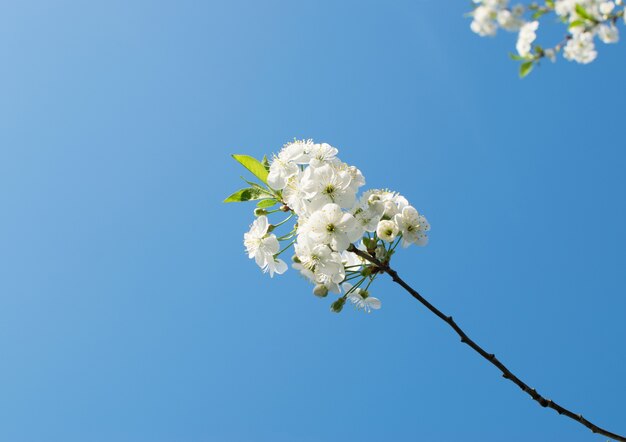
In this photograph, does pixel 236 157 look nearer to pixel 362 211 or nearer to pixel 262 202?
pixel 262 202

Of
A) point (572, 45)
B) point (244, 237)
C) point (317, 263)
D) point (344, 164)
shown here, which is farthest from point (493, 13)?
point (244, 237)

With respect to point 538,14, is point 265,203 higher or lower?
lower

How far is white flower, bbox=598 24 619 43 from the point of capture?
6.10 ft

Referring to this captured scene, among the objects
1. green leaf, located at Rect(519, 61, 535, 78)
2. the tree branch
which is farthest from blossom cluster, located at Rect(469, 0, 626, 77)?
the tree branch

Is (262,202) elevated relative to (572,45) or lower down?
lower down

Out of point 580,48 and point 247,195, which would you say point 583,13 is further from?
point 247,195

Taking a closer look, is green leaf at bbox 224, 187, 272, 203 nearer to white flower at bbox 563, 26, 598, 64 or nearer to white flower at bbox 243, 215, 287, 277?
white flower at bbox 243, 215, 287, 277

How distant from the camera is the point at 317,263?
2.47 metres

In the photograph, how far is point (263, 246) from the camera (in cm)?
269

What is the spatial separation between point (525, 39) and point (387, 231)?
2.99ft

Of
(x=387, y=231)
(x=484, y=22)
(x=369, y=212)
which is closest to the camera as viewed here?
(x=484, y=22)

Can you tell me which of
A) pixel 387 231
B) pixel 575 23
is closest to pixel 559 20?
pixel 575 23

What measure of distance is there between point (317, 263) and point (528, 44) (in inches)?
44.3

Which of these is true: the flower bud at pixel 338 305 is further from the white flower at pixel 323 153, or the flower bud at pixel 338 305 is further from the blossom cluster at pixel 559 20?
the blossom cluster at pixel 559 20
